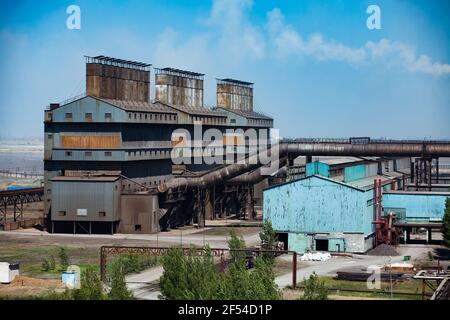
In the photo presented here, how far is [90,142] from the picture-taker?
258 feet

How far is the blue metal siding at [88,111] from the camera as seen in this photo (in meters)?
77.9

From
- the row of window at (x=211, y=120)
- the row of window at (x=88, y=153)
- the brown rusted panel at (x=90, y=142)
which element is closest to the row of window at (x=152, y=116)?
the brown rusted panel at (x=90, y=142)

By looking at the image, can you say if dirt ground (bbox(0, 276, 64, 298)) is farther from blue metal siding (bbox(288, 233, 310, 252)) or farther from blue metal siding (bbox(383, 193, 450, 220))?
blue metal siding (bbox(383, 193, 450, 220))

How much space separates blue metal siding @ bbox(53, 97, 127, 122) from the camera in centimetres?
7794

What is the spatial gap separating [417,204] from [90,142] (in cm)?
2874

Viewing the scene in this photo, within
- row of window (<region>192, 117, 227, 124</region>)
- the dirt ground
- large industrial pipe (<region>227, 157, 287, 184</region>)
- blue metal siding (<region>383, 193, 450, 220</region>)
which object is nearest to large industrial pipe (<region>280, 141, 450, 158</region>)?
large industrial pipe (<region>227, 157, 287, 184</region>)

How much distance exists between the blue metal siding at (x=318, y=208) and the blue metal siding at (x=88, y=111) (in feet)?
56.7

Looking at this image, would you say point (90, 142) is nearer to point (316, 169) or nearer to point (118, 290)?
point (316, 169)

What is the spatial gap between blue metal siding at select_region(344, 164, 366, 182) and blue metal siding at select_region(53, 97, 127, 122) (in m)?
20.4

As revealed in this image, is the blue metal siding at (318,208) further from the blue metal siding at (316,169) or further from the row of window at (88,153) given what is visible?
the row of window at (88,153)

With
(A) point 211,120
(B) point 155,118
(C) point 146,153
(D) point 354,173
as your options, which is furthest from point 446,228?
(A) point 211,120

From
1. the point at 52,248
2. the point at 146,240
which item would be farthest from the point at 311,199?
the point at 52,248

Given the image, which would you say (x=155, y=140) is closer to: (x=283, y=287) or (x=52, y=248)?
(x=52, y=248)

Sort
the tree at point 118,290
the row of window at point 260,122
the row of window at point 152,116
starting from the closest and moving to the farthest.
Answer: the tree at point 118,290 → the row of window at point 152,116 → the row of window at point 260,122
